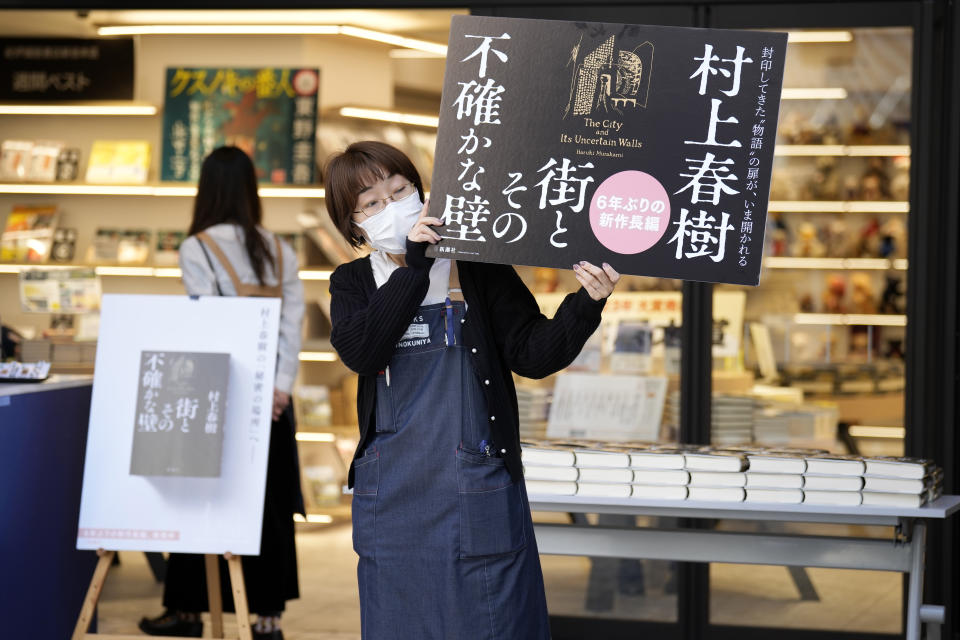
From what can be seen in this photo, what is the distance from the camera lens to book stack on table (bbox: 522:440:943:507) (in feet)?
8.24

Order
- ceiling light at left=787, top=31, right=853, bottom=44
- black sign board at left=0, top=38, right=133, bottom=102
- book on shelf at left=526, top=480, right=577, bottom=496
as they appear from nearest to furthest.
Result: book on shelf at left=526, top=480, right=577, bottom=496 < ceiling light at left=787, top=31, right=853, bottom=44 < black sign board at left=0, top=38, right=133, bottom=102

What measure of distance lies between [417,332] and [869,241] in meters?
2.46

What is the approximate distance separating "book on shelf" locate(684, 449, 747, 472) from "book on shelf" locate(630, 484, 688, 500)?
63 mm

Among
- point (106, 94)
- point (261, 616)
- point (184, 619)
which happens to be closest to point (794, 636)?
point (261, 616)

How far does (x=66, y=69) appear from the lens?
5.76 m

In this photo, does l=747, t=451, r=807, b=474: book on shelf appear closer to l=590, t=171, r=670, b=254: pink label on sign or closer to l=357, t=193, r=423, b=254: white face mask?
l=590, t=171, r=670, b=254: pink label on sign

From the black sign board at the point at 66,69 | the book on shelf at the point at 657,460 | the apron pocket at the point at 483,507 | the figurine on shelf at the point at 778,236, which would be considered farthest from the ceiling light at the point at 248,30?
the apron pocket at the point at 483,507

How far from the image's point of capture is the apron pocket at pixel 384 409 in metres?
1.86

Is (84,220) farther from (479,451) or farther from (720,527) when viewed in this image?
(479,451)

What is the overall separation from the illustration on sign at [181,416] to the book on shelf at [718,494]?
122cm

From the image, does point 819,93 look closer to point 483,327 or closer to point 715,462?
point 715,462

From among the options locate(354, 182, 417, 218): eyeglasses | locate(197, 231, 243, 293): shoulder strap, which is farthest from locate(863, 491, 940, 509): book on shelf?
locate(197, 231, 243, 293): shoulder strap

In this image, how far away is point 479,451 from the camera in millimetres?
1829

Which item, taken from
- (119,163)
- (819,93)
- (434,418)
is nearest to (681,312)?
(819,93)
